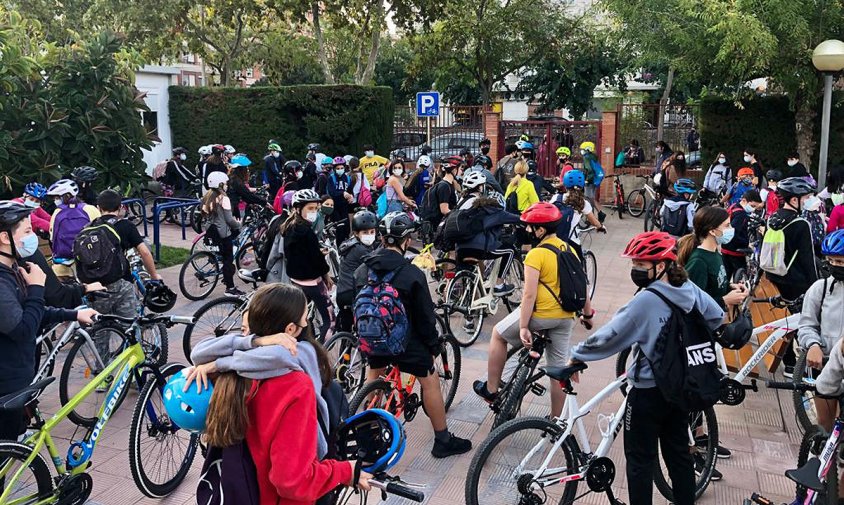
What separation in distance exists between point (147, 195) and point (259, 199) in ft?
23.0

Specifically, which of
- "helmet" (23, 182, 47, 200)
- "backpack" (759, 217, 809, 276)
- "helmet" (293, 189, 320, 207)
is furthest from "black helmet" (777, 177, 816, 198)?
"helmet" (23, 182, 47, 200)

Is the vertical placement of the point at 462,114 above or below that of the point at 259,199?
above

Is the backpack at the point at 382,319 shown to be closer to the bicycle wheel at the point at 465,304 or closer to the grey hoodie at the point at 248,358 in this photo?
the grey hoodie at the point at 248,358

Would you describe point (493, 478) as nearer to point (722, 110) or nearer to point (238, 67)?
point (722, 110)

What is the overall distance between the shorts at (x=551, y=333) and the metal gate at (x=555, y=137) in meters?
13.6

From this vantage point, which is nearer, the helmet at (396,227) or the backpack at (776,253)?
the helmet at (396,227)

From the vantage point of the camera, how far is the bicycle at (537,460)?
155 inches

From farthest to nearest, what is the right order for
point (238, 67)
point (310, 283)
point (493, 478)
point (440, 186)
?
point (238, 67) → point (440, 186) → point (310, 283) → point (493, 478)

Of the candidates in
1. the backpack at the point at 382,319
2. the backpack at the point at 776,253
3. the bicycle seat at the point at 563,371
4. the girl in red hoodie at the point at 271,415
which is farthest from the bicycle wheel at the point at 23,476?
the backpack at the point at 776,253

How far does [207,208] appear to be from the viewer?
353 inches

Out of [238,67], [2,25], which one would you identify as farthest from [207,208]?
[238,67]

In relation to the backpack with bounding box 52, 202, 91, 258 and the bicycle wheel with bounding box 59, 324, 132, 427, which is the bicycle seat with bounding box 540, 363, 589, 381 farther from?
the backpack with bounding box 52, 202, 91, 258

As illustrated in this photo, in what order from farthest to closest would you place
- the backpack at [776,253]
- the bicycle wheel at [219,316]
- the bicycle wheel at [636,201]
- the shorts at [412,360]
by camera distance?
the bicycle wheel at [636,201]
the bicycle wheel at [219,316]
the backpack at [776,253]
the shorts at [412,360]

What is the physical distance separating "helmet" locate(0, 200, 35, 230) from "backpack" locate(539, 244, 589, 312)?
327cm
